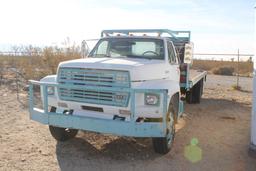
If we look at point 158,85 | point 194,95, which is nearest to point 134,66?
point 158,85

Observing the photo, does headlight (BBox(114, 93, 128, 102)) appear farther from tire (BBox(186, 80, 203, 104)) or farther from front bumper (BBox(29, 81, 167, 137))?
tire (BBox(186, 80, 203, 104))

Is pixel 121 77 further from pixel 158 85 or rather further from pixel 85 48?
pixel 85 48

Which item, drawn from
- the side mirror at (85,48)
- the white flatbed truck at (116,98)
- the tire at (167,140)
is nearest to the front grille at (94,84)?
the white flatbed truck at (116,98)

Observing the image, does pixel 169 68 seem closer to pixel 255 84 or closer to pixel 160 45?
pixel 160 45

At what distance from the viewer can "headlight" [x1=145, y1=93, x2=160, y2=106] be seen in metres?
5.54

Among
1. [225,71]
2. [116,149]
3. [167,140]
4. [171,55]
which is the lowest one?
[225,71]

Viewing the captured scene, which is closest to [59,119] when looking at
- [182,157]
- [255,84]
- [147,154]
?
[147,154]

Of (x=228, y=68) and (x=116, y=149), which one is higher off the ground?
(x=116, y=149)

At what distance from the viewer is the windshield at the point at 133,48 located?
685 centimetres

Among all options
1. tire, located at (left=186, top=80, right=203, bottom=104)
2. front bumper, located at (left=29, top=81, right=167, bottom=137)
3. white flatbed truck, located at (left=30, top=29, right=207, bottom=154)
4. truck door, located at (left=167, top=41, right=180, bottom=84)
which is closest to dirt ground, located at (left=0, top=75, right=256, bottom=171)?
white flatbed truck, located at (left=30, top=29, right=207, bottom=154)

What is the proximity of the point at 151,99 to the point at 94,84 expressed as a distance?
100cm

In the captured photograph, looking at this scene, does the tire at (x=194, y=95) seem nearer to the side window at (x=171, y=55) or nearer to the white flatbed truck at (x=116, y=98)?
the side window at (x=171, y=55)

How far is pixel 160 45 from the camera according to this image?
6965mm

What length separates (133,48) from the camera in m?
7.00
